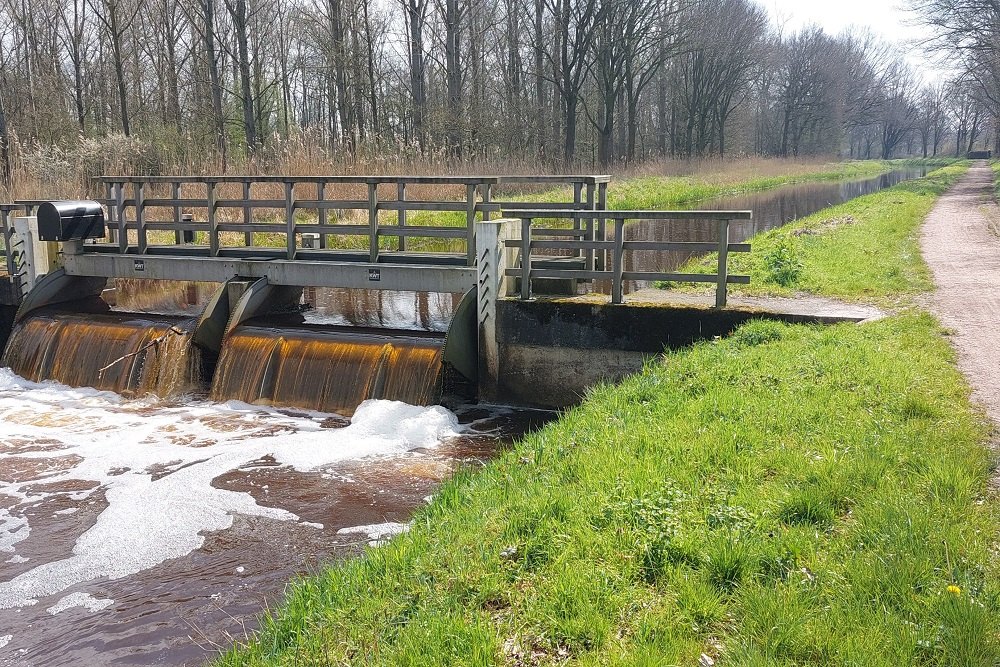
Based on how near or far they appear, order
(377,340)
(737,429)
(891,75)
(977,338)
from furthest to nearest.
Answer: (891,75)
(377,340)
(977,338)
(737,429)

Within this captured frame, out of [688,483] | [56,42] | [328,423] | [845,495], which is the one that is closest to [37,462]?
[328,423]

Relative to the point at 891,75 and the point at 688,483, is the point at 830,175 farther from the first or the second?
the point at 688,483

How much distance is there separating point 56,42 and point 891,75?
311 feet

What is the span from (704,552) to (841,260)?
36.5 feet

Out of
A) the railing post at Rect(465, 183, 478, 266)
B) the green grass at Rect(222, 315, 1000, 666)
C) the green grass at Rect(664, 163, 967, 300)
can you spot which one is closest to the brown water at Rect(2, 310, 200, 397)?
the railing post at Rect(465, 183, 478, 266)

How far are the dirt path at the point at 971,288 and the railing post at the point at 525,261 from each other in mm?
4774

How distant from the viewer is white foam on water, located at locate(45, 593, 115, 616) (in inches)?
233

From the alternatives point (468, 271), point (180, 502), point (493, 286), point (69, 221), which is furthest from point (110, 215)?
point (180, 502)

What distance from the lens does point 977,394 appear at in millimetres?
6895

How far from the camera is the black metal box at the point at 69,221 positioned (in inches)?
530

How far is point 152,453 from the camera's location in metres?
9.33

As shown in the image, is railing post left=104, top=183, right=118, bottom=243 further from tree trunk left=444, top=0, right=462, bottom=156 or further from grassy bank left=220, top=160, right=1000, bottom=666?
tree trunk left=444, top=0, right=462, bottom=156

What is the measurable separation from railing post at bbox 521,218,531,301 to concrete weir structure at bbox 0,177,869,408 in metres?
0.02

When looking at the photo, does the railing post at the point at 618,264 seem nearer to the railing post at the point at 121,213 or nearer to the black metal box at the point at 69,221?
the railing post at the point at 121,213
